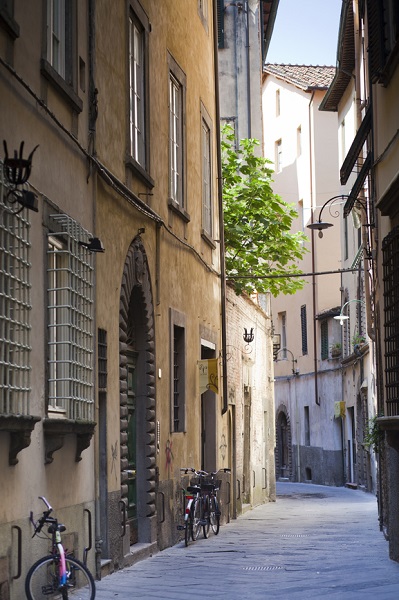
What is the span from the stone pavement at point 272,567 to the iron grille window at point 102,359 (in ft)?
6.38

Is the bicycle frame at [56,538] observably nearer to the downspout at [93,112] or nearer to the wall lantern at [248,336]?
the downspout at [93,112]

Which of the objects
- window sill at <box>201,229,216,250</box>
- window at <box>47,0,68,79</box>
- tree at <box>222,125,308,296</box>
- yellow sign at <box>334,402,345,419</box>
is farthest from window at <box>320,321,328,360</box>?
window at <box>47,0,68,79</box>

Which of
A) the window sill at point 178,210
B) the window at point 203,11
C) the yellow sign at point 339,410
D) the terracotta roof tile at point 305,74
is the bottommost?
the yellow sign at point 339,410

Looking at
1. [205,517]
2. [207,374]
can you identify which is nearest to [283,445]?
[207,374]

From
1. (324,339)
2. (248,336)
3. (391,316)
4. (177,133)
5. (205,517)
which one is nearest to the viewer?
(391,316)

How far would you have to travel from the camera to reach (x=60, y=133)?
10844 mm

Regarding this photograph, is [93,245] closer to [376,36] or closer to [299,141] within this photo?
[376,36]

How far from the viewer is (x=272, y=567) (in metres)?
13.3

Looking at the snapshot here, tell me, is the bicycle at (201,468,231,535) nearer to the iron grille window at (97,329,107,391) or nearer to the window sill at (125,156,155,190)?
the window sill at (125,156,155,190)

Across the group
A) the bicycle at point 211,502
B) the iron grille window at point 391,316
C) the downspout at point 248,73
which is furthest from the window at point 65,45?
the downspout at point 248,73

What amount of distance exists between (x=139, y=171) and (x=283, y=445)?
3788 centimetres

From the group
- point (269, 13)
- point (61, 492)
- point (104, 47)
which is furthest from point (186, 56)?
point (269, 13)

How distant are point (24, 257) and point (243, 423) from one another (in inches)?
658

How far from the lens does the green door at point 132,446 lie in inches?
577
